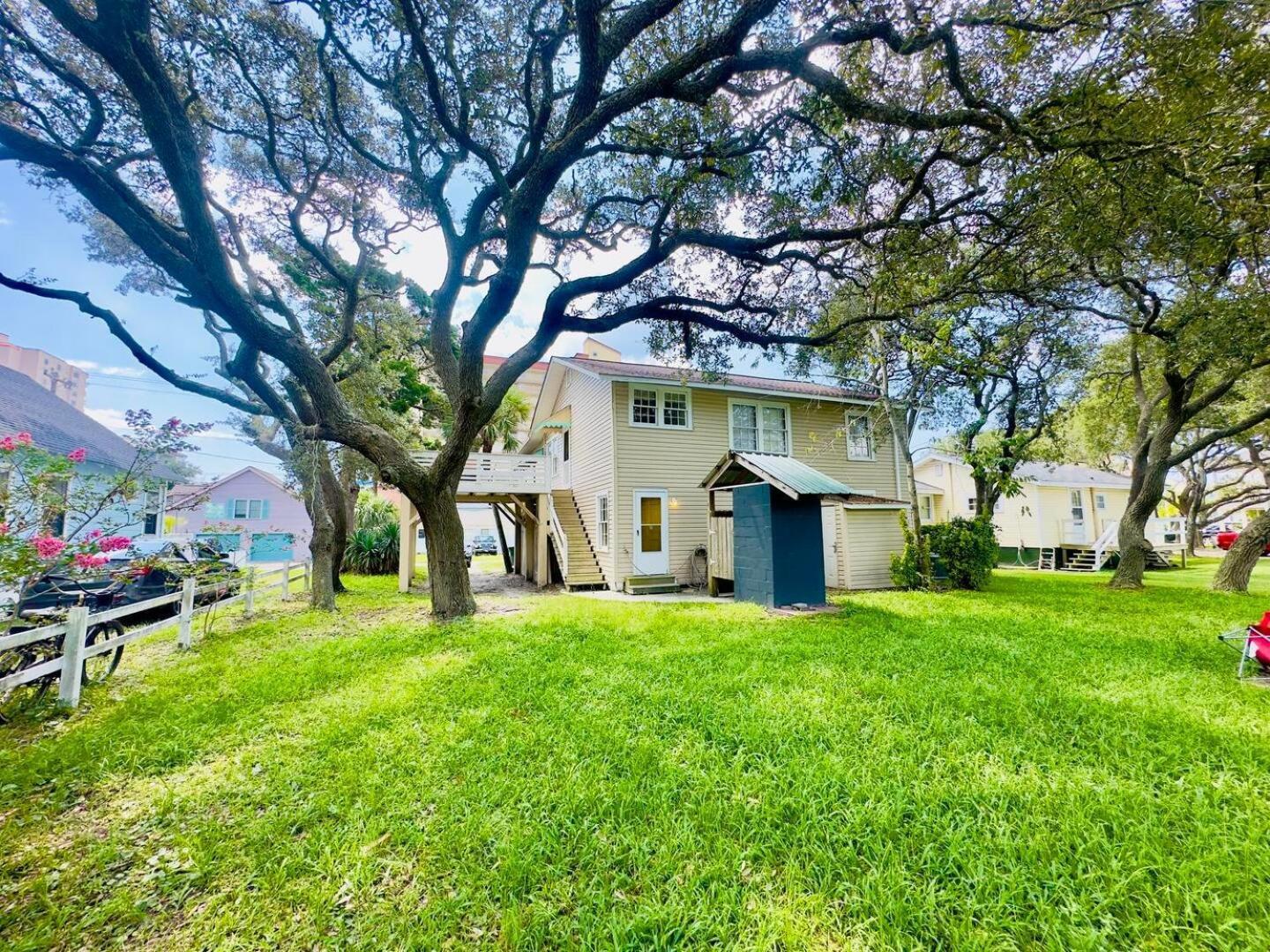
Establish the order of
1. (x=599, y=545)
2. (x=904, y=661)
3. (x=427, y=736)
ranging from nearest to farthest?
1. (x=427, y=736)
2. (x=904, y=661)
3. (x=599, y=545)

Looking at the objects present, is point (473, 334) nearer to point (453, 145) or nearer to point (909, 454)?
point (453, 145)

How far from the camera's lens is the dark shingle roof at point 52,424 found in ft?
48.8

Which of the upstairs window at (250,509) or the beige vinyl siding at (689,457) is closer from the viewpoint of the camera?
the beige vinyl siding at (689,457)

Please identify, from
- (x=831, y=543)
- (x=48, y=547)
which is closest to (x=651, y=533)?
(x=831, y=543)

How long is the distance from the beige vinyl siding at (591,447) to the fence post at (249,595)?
7.47m

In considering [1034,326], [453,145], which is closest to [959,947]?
[453,145]

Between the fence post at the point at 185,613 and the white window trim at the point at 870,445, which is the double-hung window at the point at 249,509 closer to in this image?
the fence post at the point at 185,613

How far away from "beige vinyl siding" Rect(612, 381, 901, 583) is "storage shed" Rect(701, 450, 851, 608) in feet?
10.8

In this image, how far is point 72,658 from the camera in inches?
180

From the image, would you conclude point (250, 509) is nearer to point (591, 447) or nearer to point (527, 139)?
point (591, 447)

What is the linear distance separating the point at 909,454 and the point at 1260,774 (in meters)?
9.76

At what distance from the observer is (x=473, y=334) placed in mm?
7914

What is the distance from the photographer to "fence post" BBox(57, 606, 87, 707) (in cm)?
453

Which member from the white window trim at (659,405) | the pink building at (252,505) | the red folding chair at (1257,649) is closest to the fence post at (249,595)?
the white window trim at (659,405)
